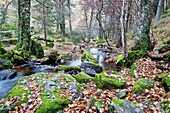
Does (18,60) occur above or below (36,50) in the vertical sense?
below

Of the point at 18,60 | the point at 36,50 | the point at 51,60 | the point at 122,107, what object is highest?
the point at 36,50

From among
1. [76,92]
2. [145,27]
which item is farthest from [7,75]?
[145,27]

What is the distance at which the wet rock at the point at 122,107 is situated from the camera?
3.60 metres

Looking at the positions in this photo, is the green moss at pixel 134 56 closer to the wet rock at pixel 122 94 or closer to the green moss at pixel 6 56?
the wet rock at pixel 122 94

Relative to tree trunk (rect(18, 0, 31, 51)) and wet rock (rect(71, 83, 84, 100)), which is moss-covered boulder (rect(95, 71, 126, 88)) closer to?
wet rock (rect(71, 83, 84, 100))

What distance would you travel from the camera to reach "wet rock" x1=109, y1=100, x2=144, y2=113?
3.60m

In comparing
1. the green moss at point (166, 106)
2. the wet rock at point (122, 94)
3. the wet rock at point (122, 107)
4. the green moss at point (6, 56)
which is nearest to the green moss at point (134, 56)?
the wet rock at point (122, 94)

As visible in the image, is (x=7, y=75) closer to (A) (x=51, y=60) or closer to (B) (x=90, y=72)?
(B) (x=90, y=72)

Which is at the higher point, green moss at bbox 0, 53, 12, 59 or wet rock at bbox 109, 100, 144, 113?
green moss at bbox 0, 53, 12, 59

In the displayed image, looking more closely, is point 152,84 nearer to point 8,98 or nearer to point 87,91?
point 87,91

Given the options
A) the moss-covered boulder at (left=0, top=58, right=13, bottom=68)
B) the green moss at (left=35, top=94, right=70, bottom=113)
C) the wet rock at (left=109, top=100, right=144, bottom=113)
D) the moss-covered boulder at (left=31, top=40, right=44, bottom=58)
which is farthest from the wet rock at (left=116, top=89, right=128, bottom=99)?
the moss-covered boulder at (left=31, top=40, right=44, bottom=58)

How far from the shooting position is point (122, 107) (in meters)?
3.68

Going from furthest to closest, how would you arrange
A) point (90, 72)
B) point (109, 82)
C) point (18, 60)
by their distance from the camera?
point (18, 60) → point (90, 72) → point (109, 82)

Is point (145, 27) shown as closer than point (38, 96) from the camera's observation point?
No
